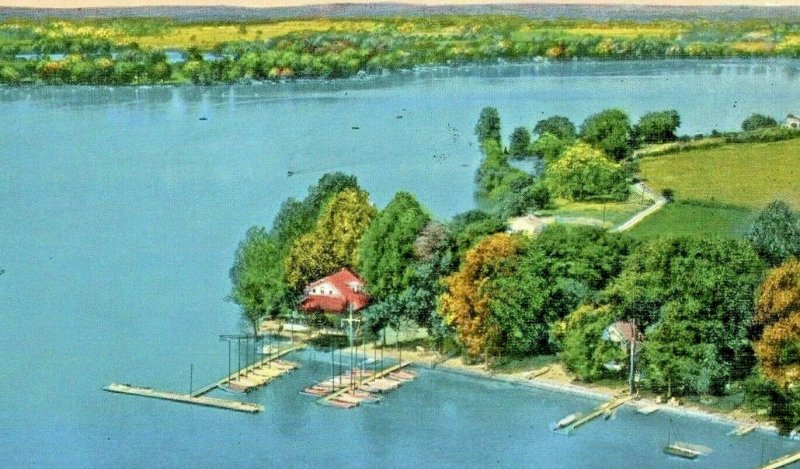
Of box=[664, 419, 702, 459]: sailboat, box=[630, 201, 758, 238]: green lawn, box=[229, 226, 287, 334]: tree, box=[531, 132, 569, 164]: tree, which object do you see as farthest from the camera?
box=[531, 132, 569, 164]: tree

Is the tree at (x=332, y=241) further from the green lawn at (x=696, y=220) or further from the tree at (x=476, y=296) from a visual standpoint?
the green lawn at (x=696, y=220)

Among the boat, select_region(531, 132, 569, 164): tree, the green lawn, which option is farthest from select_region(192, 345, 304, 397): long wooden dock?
select_region(531, 132, 569, 164): tree

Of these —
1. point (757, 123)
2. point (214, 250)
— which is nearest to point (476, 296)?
point (214, 250)

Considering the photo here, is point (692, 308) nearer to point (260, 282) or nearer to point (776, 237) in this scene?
point (776, 237)

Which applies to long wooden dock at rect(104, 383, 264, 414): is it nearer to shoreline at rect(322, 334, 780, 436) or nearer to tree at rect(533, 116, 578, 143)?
shoreline at rect(322, 334, 780, 436)

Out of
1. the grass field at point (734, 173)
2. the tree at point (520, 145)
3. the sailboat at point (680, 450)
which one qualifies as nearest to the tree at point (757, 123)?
the grass field at point (734, 173)
